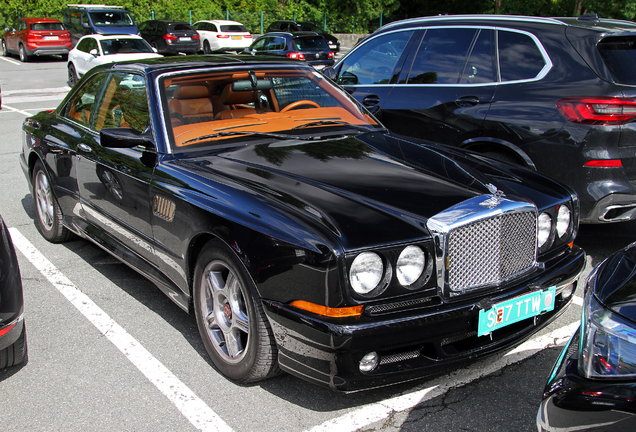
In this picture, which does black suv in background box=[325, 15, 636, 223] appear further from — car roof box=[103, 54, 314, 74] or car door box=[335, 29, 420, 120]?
car roof box=[103, 54, 314, 74]

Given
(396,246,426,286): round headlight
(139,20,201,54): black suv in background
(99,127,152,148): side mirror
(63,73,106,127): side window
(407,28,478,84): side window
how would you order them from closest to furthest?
(396,246,426,286): round headlight
(99,127,152,148): side mirror
(63,73,106,127): side window
(407,28,478,84): side window
(139,20,201,54): black suv in background

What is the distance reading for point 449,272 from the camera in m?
2.72

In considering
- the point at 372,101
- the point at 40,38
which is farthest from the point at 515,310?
the point at 40,38

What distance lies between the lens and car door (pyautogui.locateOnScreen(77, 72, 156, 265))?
12.3ft

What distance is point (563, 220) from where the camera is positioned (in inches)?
132

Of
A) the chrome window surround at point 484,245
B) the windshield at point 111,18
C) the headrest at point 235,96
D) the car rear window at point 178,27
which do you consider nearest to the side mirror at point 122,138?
the headrest at point 235,96

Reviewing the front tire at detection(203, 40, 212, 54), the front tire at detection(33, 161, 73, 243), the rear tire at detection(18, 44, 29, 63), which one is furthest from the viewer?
the front tire at detection(203, 40, 212, 54)

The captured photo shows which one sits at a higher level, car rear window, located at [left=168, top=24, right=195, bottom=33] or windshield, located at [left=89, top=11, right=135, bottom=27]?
windshield, located at [left=89, top=11, right=135, bottom=27]

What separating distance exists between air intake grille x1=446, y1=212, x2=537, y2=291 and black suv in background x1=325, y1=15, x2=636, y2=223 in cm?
176

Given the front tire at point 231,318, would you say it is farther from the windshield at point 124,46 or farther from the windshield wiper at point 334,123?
the windshield at point 124,46

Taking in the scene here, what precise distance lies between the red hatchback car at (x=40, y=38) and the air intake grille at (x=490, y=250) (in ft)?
88.3

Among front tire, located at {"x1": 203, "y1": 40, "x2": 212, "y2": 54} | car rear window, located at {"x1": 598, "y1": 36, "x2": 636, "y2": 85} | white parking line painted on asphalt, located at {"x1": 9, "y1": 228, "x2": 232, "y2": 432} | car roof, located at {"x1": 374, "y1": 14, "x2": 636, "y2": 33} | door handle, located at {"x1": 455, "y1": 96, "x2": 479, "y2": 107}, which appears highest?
car roof, located at {"x1": 374, "y1": 14, "x2": 636, "y2": 33}

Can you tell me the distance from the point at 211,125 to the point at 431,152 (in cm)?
141

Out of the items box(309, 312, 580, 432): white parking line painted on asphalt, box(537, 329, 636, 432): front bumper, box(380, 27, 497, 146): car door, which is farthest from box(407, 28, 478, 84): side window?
box(537, 329, 636, 432): front bumper
